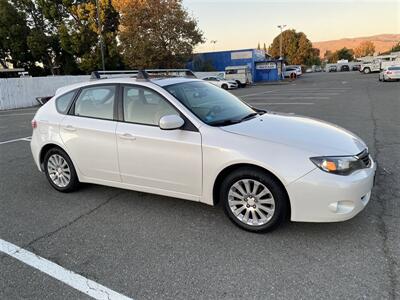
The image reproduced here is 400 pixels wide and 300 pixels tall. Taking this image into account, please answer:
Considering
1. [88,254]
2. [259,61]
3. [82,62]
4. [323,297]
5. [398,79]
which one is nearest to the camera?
[323,297]

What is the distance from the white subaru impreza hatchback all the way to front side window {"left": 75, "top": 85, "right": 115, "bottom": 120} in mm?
14

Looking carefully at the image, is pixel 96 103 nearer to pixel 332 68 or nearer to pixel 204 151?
pixel 204 151

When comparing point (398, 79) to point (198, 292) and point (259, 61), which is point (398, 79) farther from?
point (198, 292)

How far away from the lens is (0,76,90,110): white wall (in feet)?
66.1

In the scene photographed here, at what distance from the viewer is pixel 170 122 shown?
3.62 meters

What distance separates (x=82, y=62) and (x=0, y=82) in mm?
14731

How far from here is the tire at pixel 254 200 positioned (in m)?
3.32

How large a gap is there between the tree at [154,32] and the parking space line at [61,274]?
32.3 meters

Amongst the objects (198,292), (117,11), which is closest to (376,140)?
(198,292)

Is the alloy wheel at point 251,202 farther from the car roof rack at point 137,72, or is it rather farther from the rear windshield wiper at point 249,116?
the car roof rack at point 137,72

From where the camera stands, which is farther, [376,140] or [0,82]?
[0,82]

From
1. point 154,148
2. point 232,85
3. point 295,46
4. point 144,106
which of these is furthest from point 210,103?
point 295,46

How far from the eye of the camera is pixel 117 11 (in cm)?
3606

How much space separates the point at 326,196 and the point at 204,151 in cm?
125
